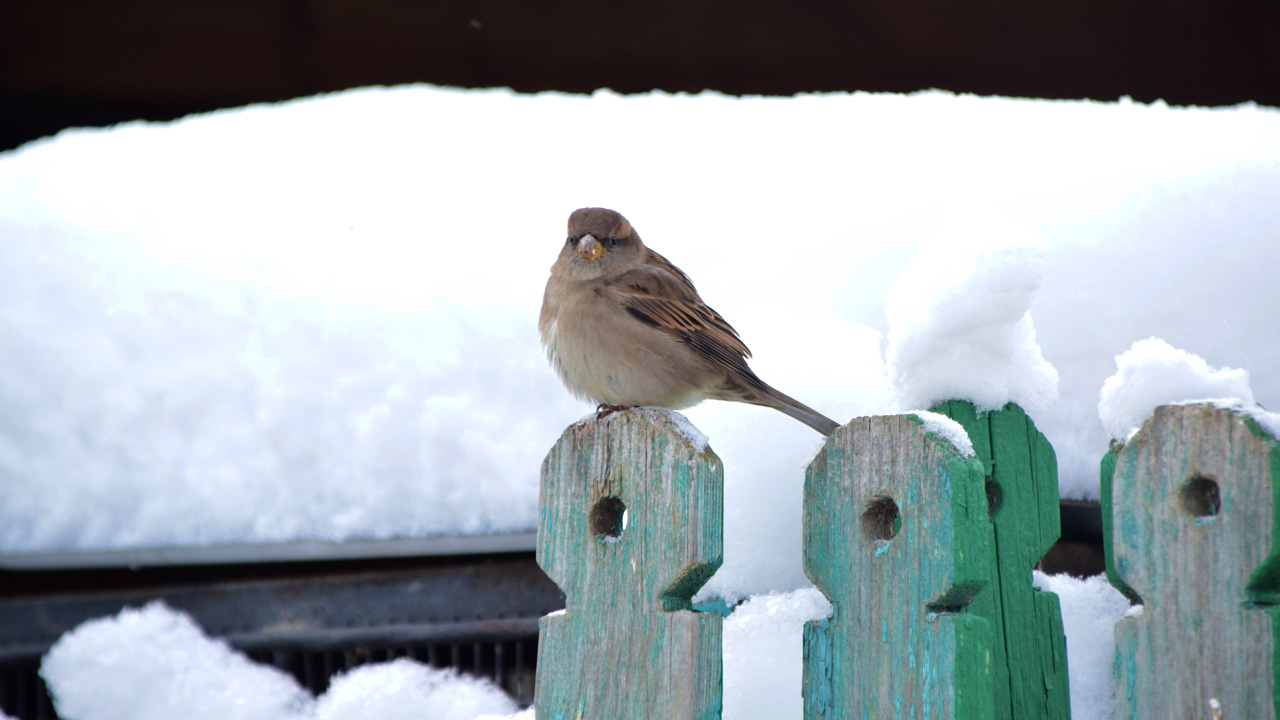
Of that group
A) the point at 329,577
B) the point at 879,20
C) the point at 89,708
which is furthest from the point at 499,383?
the point at 879,20

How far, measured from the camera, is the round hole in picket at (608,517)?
1.50m

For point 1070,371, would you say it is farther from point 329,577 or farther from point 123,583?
point 123,583

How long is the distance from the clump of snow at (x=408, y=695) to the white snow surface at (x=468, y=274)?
0.32 metres

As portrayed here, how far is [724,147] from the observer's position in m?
3.13

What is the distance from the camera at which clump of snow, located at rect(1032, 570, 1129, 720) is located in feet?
5.53

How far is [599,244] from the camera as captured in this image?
2.35 m

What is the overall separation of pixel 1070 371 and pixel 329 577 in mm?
1797

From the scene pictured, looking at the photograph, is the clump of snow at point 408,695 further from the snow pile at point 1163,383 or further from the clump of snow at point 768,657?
the snow pile at point 1163,383

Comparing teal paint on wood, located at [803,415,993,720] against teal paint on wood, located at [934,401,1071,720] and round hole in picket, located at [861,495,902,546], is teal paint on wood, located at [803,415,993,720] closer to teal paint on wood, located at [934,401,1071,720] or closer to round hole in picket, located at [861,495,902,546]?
round hole in picket, located at [861,495,902,546]

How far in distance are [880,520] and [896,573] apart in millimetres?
83

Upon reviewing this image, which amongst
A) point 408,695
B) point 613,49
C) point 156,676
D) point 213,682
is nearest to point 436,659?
point 408,695

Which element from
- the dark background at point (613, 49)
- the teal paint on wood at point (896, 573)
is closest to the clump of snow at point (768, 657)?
the teal paint on wood at point (896, 573)

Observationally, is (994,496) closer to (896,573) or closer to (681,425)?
(896,573)

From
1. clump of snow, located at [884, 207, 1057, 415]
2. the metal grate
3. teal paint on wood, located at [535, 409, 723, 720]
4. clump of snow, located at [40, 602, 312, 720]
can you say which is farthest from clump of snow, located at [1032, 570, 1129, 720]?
clump of snow, located at [40, 602, 312, 720]
